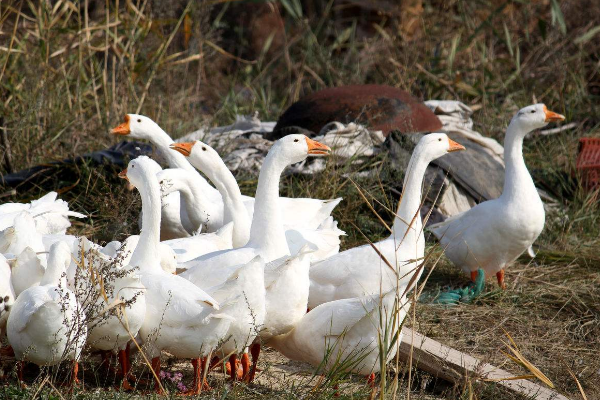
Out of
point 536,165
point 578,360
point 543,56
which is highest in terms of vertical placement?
point 543,56

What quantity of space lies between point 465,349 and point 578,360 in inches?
23.5

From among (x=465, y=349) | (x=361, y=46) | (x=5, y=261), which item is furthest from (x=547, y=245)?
(x=361, y=46)

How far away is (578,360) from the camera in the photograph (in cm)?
430

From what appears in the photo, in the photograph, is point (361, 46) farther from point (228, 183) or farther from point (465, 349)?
point (465, 349)

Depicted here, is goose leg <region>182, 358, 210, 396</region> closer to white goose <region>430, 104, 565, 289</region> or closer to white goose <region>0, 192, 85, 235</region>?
white goose <region>0, 192, 85, 235</region>

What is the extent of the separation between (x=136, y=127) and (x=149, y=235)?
2.05 meters

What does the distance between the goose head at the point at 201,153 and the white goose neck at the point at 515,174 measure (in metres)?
1.83

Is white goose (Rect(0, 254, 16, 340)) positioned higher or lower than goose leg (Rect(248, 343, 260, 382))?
higher

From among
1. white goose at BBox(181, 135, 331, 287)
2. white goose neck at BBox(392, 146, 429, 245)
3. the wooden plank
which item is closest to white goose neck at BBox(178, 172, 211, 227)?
white goose at BBox(181, 135, 331, 287)

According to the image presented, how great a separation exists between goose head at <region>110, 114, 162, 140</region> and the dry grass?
386mm

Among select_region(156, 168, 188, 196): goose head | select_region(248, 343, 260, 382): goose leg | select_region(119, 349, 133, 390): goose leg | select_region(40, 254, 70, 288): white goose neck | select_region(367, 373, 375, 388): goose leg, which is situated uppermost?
select_region(156, 168, 188, 196): goose head

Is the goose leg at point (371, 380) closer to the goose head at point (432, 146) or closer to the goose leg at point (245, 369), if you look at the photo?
the goose leg at point (245, 369)

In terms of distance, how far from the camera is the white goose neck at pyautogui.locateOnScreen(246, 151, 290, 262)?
4.22 m

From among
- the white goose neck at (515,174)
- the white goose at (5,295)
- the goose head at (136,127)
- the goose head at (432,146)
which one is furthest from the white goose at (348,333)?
the goose head at (136,127)
